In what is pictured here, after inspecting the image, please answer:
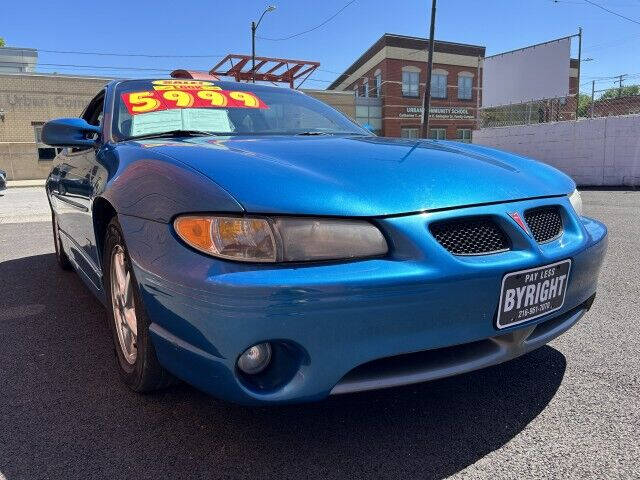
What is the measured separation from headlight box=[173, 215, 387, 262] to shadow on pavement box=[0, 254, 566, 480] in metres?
0.66

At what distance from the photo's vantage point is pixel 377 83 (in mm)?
30188

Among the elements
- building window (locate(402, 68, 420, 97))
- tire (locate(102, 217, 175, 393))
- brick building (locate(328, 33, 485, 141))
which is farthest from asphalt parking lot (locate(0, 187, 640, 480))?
building window (locate(402, 68, 420, 97))

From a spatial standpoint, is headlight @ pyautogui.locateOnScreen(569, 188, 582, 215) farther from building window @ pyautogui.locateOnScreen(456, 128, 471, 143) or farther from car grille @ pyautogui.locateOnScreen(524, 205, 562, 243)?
building window @ pyautogui.locateOnScreen(456, 128, 471, 143)

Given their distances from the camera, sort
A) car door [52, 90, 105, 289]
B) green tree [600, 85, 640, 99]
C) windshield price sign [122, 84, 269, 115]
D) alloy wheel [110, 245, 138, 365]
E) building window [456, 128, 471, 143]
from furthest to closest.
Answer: building window [456, 128, 471, 143] < green tree [600, 85, 640, 99] < windshield price sign [122, 84, 269, 115] < car door [52, 90, 105, 289] < alloy wheel [110, 245, 138, 365]

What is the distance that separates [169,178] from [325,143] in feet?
2.50

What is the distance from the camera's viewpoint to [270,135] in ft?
8.05

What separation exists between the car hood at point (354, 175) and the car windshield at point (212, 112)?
0.35m

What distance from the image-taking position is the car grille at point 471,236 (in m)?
1.52

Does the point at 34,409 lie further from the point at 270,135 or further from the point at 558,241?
the point at 558,241


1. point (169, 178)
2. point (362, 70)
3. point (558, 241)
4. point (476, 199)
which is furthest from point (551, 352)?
point (362, 70)

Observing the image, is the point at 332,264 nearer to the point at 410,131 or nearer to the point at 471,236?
the point at 471,236

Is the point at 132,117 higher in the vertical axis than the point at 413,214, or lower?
higher

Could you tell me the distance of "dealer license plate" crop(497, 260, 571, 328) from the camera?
154 centimetres

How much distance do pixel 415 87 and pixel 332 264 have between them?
3046cm
